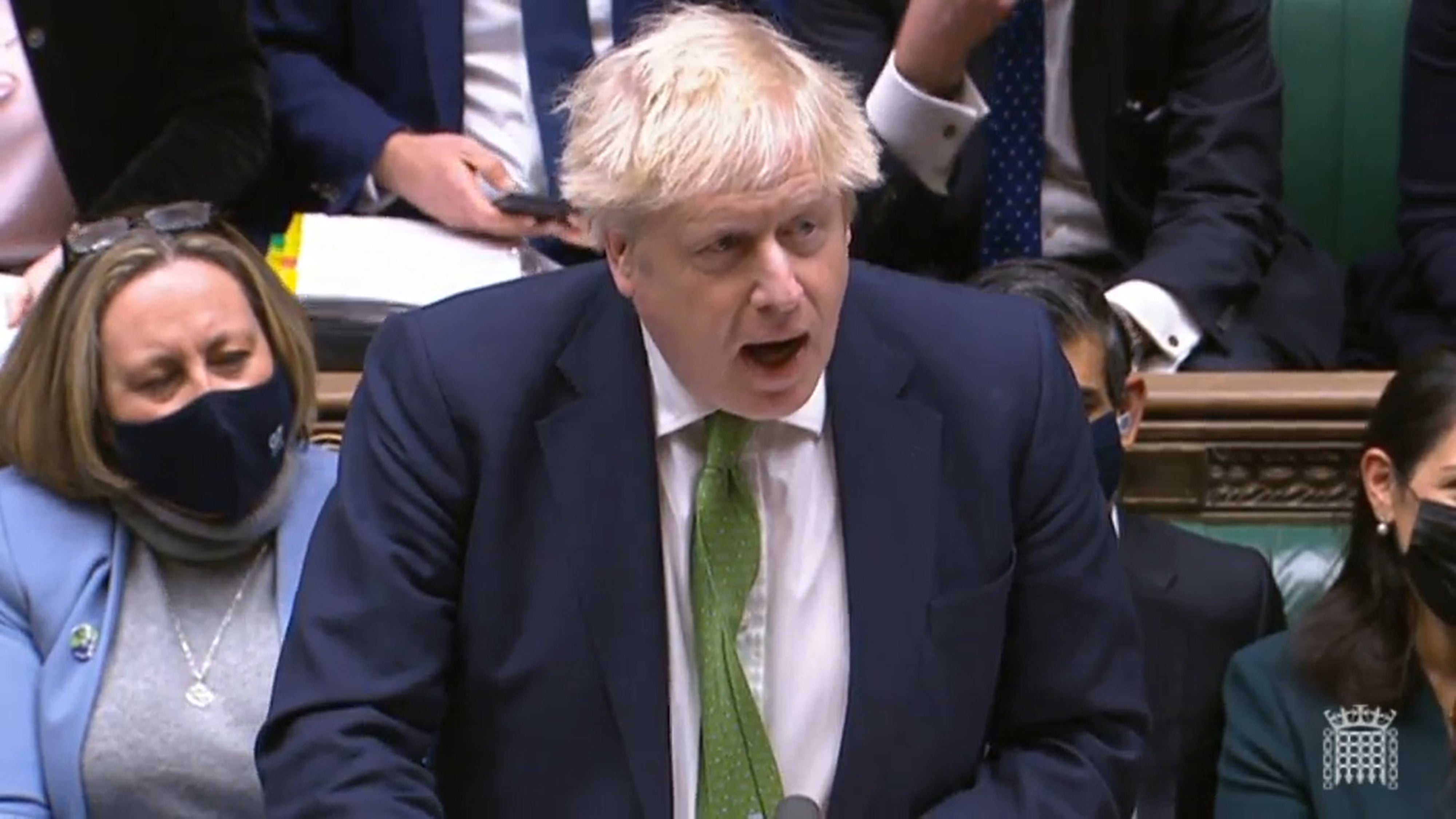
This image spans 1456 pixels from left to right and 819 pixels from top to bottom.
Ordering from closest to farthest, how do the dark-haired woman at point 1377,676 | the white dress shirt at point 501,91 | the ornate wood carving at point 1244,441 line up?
the dark-haired woman at point 1377,676 → the ornate wood carving at point 1244,441 → the white dress shirt at point 501,91

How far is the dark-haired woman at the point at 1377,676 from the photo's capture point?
78.3 inches

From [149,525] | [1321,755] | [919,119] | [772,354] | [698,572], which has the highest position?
[772,354]

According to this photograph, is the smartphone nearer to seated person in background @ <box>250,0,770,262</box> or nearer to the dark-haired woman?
seated person in background @ <box>250,0,770,262</box>

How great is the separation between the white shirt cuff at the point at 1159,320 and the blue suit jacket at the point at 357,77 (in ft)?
1.76

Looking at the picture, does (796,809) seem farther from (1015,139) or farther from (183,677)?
(1015,139)

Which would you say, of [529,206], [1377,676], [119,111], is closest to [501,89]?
[529,206]

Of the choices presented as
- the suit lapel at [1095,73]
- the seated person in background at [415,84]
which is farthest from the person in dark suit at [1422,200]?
the seated person in background at [415,84]

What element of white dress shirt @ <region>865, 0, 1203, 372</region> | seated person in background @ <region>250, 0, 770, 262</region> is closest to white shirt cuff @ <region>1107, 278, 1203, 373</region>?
white dress shirt @ <region>865, 0, 1203, 372</region>

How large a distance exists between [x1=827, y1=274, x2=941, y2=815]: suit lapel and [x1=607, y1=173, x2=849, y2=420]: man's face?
9 centimetres

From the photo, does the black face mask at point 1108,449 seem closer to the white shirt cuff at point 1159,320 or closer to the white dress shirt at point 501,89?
the white shirt cuff at point 1159,320

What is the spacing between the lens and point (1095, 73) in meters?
2.57

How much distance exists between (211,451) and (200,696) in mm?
206

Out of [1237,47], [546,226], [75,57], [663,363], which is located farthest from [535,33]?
[663,363]

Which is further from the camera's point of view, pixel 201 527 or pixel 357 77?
pixel 357 77
